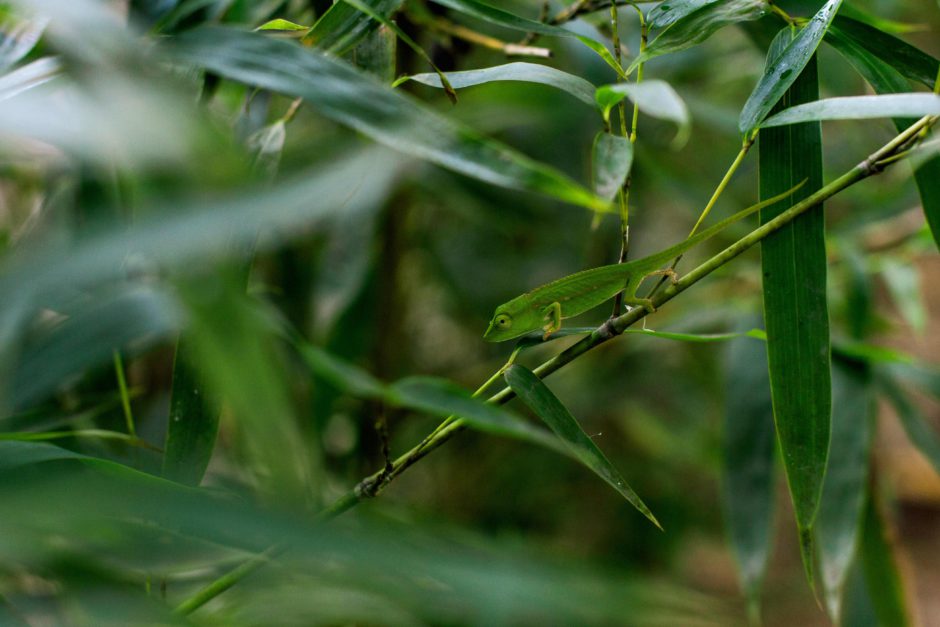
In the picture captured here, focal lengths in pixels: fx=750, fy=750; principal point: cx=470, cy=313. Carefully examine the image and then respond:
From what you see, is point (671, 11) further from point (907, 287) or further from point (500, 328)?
point (907, 287)

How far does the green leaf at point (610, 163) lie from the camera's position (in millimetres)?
Answer: 394

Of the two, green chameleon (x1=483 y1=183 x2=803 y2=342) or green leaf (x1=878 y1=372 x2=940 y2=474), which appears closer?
green chameleon (x1=483 y1=183 x2=803 y2=342)

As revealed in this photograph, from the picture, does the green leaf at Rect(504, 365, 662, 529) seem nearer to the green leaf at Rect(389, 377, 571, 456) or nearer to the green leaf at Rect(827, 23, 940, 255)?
the green leaf at Rect(389, 377, 571, 456)

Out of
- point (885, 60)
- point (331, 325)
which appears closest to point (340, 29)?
point (885, 60)

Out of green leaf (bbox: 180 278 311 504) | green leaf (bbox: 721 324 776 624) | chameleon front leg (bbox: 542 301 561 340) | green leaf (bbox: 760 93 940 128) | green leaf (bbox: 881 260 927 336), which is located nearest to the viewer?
green leaf (bbox: 180 278 311 504)

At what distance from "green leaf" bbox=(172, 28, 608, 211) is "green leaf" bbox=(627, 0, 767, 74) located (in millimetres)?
141

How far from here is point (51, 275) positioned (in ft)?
→ 1.15

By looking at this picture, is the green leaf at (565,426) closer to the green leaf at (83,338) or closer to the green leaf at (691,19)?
the green leaf at (691,19)

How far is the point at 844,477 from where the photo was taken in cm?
72

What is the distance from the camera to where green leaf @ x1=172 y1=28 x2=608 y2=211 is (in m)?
0.34

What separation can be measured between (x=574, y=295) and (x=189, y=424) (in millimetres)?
299

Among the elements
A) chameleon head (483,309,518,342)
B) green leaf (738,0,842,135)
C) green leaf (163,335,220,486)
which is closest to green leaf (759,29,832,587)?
green leaf (738,0,842,135)

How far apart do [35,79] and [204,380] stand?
23cm

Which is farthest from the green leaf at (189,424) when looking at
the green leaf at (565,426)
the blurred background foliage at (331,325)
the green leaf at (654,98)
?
the green leaf at (654,98)
